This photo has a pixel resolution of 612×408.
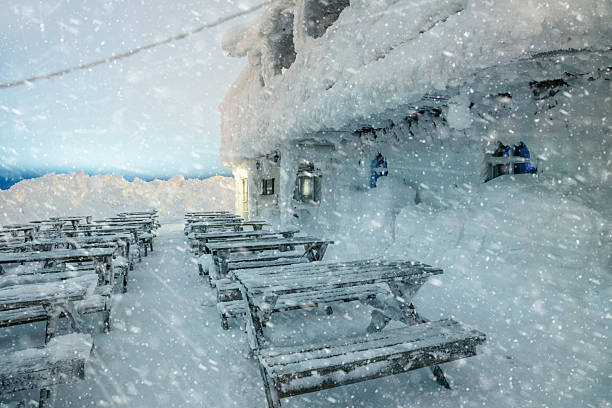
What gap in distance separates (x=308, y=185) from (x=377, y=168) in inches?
118

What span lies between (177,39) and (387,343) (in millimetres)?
10058

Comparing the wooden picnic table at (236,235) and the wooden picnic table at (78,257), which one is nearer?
the wooden picnic table at (78,257)

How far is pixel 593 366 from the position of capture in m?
2.66

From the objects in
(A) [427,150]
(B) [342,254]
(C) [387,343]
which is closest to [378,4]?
(A) [427,150]

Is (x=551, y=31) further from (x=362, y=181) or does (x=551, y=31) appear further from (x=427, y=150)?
(x=362, y=181)

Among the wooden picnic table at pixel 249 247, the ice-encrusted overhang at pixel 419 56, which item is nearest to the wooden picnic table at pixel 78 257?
the wooden picnic table at pixel 249 247

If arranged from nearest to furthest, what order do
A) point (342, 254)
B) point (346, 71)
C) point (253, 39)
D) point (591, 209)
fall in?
point (591, 209) → point (346, 71) → point (342, 254) → point (253, 39)

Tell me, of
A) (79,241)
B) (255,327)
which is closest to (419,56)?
(255,327)

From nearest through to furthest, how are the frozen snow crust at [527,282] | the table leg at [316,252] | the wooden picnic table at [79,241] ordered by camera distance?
1. the frozen snow crust at [527,282]
2. the table leg at [316,252]
3. the wooden picnic table at [79,241]

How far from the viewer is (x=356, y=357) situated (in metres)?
2.10

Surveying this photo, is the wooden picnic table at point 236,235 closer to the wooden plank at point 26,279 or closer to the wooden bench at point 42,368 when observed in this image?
the wooden plank at point 26,279

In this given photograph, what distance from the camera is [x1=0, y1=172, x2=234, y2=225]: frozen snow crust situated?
1775 centimetres

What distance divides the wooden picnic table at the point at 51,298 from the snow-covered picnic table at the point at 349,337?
1.33 metres

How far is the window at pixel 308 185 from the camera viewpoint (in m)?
9.52
